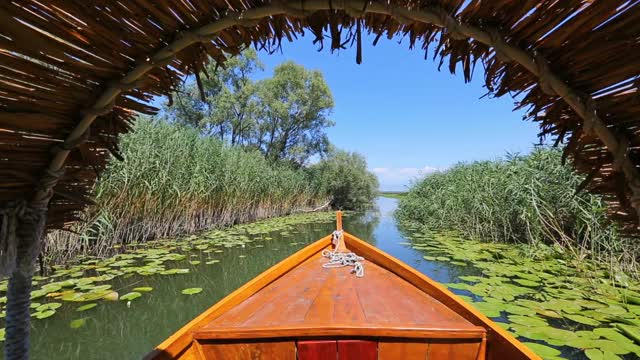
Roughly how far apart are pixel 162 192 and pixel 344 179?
15556 mm

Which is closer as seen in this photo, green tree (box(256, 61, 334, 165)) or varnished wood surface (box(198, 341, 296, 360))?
varnished wood surface (box(198, 341, 296, 360))

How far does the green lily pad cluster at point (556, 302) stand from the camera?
2262 mm

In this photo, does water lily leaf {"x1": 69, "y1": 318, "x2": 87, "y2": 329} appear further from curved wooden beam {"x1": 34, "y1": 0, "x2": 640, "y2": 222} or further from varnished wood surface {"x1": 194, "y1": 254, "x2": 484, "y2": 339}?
curved wooden beam {"x1": 34, "y1": 0, "x2": 640, "y2": 222}

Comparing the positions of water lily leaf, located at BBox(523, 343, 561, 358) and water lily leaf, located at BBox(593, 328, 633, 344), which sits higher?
water lily leaf, located at BBox(593, 328, 633, 344)

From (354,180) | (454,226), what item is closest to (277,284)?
(454,226)

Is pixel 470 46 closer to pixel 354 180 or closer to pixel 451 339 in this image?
pixel 451 339

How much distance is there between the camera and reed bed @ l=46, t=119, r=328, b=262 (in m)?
5.03

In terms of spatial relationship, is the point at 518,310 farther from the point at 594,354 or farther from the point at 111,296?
the point at 111,296

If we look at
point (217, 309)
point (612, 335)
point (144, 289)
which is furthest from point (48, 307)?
point (612, 335)

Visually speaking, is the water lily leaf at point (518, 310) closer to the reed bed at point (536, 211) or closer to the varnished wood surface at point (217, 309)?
the reed bed at point (536, 211)

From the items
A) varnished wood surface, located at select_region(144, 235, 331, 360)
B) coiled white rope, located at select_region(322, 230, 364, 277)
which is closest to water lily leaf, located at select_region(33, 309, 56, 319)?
varnished wood surface, located at select_region(144, 235, 331, 360)

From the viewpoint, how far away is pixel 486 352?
61.6 inches

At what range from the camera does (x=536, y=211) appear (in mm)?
4973

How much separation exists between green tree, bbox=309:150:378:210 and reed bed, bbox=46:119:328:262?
9.72 meters
